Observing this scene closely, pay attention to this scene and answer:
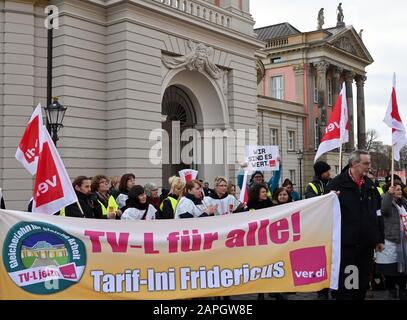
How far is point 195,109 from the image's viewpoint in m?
21.9

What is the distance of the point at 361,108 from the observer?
54.2 m

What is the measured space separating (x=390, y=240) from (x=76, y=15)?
12312 mm

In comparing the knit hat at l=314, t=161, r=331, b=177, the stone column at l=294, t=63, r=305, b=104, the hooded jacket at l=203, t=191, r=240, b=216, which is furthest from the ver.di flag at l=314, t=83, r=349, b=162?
the stone column at l=294, t=63, r=305, b=104

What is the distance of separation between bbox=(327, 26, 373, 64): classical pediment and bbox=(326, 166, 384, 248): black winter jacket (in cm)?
4297

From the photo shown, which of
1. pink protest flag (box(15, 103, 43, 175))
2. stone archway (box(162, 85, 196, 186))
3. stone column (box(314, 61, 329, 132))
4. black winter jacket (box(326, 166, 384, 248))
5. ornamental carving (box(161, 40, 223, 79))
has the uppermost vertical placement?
stone column (box(314, 61, 329, 132))

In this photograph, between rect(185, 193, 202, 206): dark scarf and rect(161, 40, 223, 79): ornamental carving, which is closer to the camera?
rect(185, 193, 202, 206): dark scarf

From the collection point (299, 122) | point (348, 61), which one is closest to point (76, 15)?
point (299, 122)

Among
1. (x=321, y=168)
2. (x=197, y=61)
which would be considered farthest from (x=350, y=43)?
(x=321, y=168)

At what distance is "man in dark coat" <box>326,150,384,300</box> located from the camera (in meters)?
6.12

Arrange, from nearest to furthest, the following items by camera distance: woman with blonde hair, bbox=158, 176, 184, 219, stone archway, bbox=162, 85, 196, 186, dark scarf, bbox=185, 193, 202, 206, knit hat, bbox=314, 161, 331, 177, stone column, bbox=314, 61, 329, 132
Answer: dark scarf, bbox=185, 193, 202, 206 < woman with blonde hair, bbox=158, 176, 184, 219 < knit hat, bbox=314, 161, 331, 177 < stone archway, bbox=162, 85, 196, 186 < stone column, bbox=314, 61, 329, 132

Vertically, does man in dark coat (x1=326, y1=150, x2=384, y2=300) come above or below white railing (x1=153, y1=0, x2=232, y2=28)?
below

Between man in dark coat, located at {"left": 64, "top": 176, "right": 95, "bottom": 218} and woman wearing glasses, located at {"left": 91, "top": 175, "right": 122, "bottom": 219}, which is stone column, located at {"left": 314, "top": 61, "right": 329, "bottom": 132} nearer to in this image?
woman wearing glasses, located at {"left": 91, "top": 175, "right": 122, "bottom": 219}

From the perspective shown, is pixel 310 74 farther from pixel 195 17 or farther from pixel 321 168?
pixel 321 168

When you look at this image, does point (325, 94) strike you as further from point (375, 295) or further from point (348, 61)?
point (375, 295)
